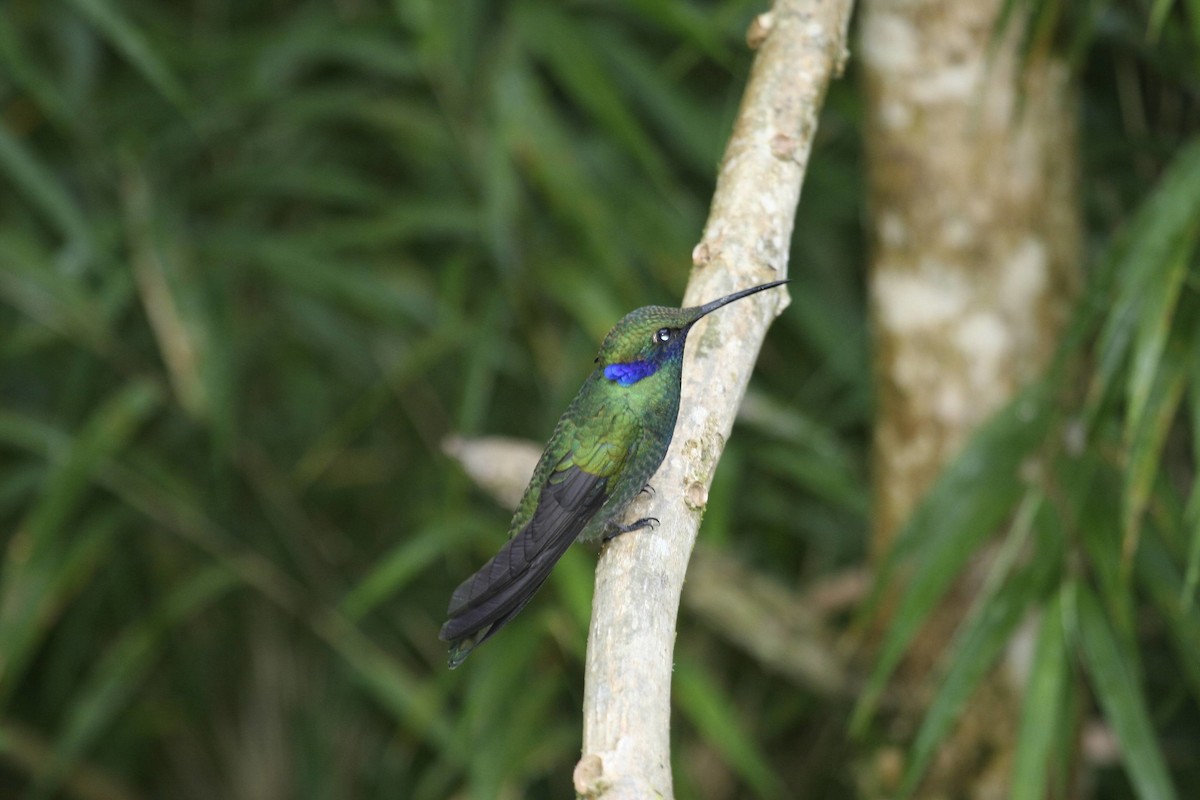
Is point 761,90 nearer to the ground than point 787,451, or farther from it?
nearer to the ground

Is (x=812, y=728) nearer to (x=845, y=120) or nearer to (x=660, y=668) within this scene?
(x=845, y=120)

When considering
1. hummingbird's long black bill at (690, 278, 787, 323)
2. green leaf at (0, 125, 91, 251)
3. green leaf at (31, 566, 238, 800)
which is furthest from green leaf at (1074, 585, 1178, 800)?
green leaf at (0, 125, 91, 251)

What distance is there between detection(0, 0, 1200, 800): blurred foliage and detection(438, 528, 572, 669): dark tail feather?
2.66ft

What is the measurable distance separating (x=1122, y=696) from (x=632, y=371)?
0.90 meters

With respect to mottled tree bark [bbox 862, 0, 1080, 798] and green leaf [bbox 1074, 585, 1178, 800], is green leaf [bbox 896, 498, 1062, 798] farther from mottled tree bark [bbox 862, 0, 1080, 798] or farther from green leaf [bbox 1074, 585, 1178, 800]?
mottled tree bark [bbox 862, 0, 1080, 798]

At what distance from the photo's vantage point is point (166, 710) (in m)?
3.92

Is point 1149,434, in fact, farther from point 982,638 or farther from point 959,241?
point 959,241

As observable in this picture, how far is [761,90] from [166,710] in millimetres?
2966

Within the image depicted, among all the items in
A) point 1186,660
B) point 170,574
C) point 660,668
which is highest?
point 170,574

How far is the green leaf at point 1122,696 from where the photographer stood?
76.3 inches

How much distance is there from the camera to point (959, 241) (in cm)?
242

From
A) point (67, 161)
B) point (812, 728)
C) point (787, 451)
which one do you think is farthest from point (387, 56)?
point (812, 728)

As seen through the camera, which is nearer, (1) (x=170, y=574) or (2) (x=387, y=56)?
(2) (x=387, y=56)

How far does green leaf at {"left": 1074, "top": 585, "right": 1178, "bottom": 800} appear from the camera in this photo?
1.94 meters
